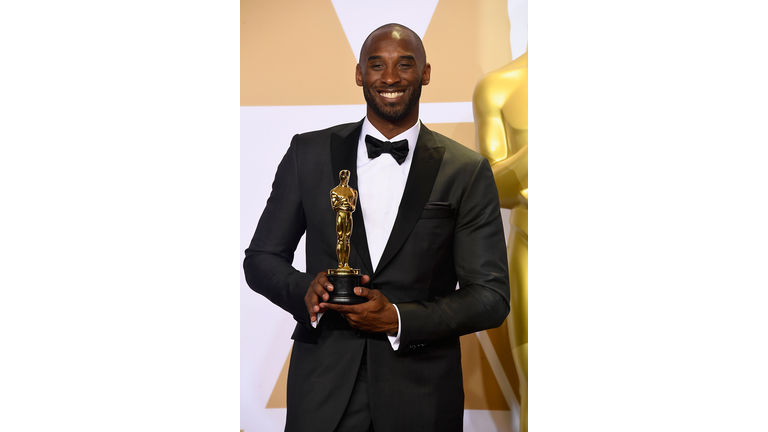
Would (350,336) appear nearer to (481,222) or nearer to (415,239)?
(415,239)

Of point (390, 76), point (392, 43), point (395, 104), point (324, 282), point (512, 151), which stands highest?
point (392, 43)

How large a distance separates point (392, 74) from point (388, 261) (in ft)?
2.55

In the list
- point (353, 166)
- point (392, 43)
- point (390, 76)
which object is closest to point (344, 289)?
point (353, 166)

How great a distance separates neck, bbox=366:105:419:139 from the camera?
2566 mm

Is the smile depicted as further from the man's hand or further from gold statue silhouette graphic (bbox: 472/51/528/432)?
the man's hand

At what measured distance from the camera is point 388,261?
7.79 ft

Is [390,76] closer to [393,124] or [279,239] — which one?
[393,124]

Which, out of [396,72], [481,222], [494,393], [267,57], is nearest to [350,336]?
[481,222]

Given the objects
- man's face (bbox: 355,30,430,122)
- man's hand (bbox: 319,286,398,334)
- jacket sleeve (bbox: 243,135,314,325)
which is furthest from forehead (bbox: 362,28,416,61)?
man's hand (bbox: 319,286,398,334)

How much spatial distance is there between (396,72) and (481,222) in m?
0.72

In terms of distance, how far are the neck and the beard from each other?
0.9 inches

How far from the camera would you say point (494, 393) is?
2891 millimetres

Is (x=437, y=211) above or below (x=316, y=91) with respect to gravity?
below

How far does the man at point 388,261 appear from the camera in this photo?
233cm
